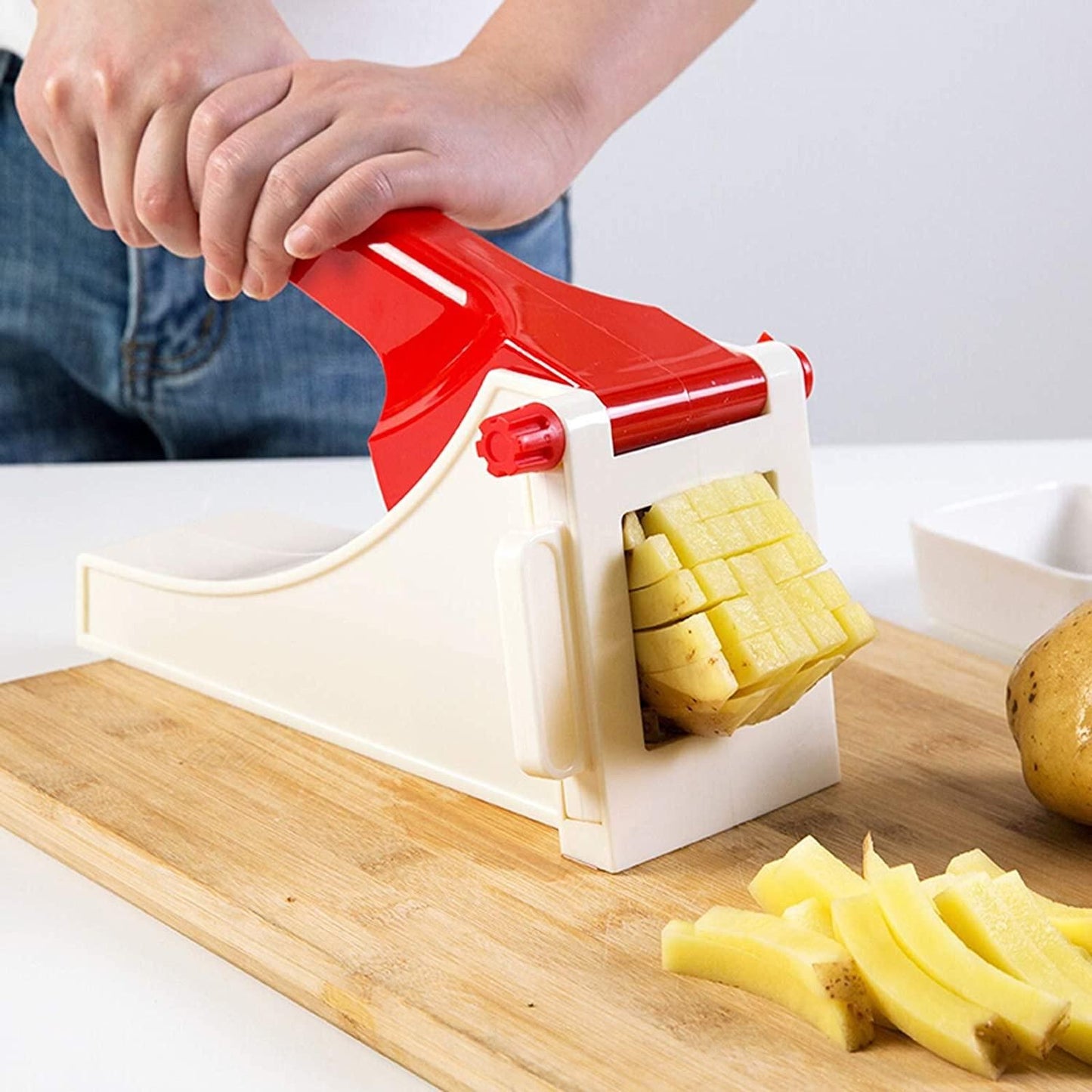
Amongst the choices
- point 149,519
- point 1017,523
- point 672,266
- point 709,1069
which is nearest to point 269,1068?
point 709,1069

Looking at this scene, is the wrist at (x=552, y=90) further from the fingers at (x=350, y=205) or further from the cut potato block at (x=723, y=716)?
the cut potato block at (x=723, y=716)

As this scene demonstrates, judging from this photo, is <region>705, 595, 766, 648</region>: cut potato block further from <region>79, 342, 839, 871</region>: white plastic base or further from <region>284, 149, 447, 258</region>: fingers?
<region>284, 149, 447, 258</region>: fingers

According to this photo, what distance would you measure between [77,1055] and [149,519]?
1043 mm

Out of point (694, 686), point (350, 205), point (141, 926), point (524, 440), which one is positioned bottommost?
point (141, 926)

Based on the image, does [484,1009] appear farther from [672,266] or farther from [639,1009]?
[672,266]

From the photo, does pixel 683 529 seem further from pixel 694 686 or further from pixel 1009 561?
pixel 1009 561

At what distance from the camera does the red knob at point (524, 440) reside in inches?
38.9

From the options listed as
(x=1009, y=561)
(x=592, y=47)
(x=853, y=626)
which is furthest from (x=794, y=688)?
(x=592, y=47)

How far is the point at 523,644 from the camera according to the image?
3.30ft

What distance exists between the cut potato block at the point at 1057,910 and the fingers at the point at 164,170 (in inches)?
30.2

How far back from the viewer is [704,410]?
108cm

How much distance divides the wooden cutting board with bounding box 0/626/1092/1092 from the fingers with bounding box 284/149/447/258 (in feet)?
1.14

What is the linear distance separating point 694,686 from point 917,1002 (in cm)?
24

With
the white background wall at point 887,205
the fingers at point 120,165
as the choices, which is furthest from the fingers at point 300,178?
the white background wall at point 887,205
